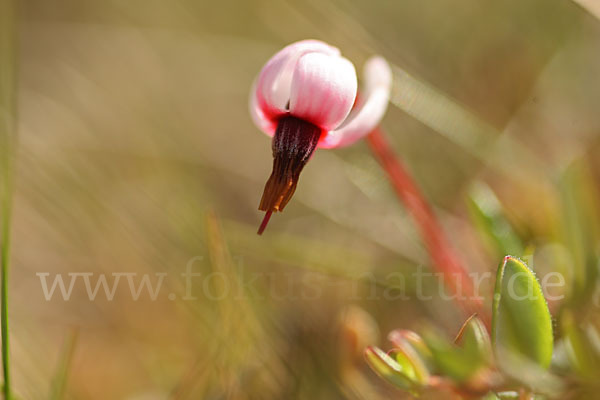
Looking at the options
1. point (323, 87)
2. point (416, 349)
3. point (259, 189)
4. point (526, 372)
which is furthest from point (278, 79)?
point (259, 189)

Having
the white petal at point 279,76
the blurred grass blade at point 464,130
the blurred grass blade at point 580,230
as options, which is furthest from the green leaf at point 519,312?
the blurred grass blade at point 464,130

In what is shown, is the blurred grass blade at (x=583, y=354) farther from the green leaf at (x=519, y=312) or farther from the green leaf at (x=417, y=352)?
the green leaf at (x=417, y=352)

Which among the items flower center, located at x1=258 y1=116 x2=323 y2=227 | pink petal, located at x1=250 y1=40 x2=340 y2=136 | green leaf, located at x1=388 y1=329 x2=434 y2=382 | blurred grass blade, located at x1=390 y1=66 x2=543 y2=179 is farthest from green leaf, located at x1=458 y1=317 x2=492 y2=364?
blurred grass blade, located at x1=390 y1=66 x2=543 y2=179

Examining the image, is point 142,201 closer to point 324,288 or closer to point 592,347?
point 324,288

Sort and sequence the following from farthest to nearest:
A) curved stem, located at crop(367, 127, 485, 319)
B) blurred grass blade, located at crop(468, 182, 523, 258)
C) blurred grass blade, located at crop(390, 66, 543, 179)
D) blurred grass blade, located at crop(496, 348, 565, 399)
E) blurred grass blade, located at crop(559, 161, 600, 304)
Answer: blurred grass blade, located at crop(390, 66, 543, 179) → curved stem, located at crop(367, 127, 485, 319) → blurred grass blade, located at crop(468, 182, 523, 258) → blurred grass blade, located at crop(559, 161, 600, 304) → blurred grass blade, located at crop(496, 348, 565, 399)

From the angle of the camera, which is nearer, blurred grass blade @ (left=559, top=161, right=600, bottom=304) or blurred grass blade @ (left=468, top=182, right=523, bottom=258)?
blurred grass blade @ (left=559, top=161, right=600, bottom=304)

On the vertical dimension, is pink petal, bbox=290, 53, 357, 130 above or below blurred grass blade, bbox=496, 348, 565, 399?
above

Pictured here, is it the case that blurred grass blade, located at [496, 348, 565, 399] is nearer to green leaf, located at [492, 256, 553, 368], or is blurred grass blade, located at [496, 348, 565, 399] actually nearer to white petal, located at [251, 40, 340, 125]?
green leaf, located at [492, 256, 553, 368]
